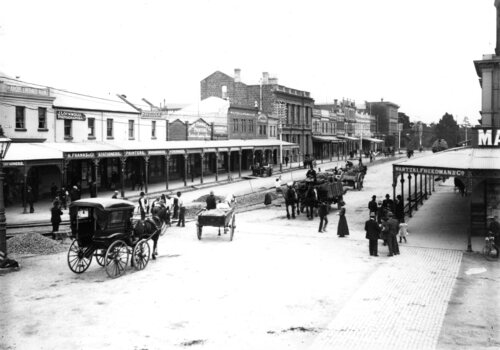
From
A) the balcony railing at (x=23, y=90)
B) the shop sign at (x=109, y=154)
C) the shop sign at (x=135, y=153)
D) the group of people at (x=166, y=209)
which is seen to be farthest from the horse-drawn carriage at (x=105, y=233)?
the balcony railing at (x=23, y=90)

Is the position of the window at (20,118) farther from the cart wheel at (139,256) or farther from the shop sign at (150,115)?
the cart wheel at (139,256)

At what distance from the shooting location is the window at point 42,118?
33125mm

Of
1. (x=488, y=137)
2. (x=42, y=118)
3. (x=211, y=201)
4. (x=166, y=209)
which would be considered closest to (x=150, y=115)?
(x=42, y=118)

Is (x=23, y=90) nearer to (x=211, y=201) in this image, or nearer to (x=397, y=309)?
(x=211, y=201)

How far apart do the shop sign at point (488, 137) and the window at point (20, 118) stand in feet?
84.9

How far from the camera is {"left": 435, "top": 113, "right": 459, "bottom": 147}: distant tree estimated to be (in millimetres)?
112312

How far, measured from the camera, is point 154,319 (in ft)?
33.3

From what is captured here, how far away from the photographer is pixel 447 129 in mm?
114312

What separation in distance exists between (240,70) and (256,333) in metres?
61.2

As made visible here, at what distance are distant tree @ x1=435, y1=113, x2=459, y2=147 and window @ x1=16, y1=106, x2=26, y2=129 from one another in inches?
3822

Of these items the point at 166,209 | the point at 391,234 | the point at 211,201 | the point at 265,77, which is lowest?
the point at 391,234

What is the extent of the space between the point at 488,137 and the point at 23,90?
2635 cm

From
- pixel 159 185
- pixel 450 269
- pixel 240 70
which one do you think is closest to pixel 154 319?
pixel 450 269

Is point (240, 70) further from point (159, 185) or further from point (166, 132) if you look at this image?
point (159, 185)
